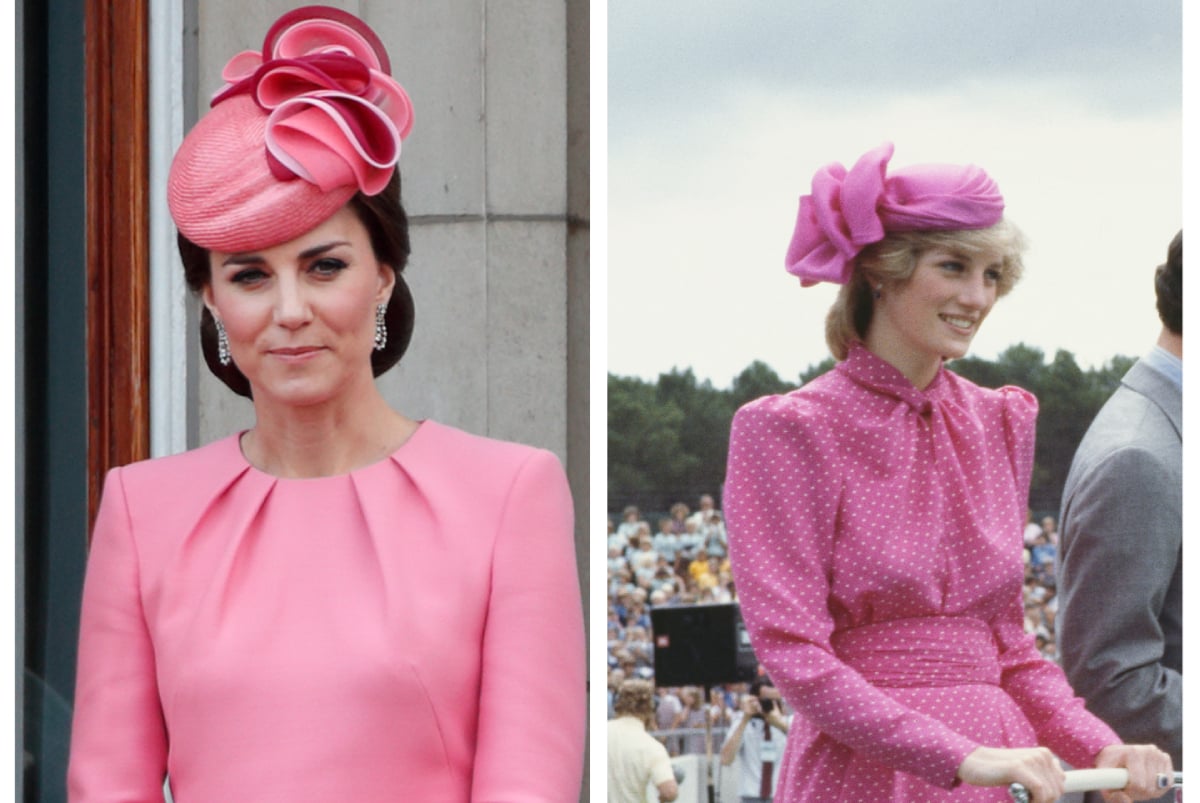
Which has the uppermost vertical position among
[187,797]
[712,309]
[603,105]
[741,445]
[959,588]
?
[603,105]

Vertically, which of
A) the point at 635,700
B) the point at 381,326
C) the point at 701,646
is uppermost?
the point at 381,326

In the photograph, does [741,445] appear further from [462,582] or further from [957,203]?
[462,582]

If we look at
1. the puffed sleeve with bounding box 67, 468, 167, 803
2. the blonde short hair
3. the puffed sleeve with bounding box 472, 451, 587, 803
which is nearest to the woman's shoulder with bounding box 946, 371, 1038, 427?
the blonde short hair

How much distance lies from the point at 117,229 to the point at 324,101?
928mm

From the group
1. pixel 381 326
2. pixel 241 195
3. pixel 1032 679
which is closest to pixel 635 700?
pixel 1032 679

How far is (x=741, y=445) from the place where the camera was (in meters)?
3.42

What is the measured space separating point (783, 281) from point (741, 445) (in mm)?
304

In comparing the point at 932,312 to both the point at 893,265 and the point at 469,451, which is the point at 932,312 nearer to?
the point at 893,265

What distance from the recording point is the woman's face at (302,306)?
9.28 feet

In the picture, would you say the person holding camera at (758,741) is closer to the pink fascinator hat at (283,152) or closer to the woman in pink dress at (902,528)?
the woman in pink dress at (902,528)

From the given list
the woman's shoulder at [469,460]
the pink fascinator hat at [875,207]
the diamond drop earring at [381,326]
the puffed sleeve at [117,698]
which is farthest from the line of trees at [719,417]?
the puffed sleeve at [117,698]

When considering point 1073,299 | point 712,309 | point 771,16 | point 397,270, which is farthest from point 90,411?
point 1073,299

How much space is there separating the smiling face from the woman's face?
0.97 m

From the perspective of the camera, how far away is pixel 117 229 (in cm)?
361
